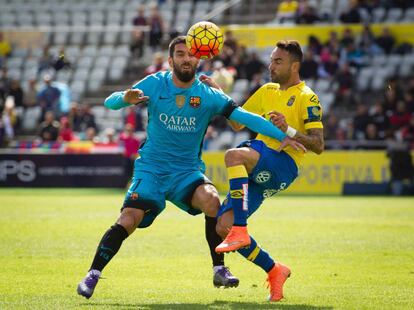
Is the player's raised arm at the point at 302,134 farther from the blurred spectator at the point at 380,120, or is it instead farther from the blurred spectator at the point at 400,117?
the blurred spectator at the point at 380,120

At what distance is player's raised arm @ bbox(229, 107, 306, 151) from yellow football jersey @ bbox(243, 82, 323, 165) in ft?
0.94

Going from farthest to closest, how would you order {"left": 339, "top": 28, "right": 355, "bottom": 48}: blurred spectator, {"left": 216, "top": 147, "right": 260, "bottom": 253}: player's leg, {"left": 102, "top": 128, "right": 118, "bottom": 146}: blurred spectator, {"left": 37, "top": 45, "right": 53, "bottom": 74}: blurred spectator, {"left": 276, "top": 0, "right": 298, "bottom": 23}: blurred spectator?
{"left": 37, "top": 45, "right": 53, "bottom": 74}: blurred spectator < {"left": 276, "top": 0, "right": 298, "bottom": 23}: blurred spectator < {"left": 339, "top": 28, "right": 355, "bottom": 48}: blurred spectator < {"left": 102, "top": 128, "right": 118, "bottom": 146}: blurred spectator < {"left": 216, "top": 147, "right": 260, "bottom": 253}: player's leg

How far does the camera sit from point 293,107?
956 centimetres

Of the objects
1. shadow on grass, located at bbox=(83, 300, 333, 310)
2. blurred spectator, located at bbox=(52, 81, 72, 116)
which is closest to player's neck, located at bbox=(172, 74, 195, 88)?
shadow on grass, located at bbox=(83, 300, 333, 310)

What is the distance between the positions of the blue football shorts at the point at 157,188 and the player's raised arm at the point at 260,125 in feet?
2.39

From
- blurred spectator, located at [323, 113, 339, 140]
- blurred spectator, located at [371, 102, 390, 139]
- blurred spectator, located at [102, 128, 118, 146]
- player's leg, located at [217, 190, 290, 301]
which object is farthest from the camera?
blurred spectator, located at [102, 128, 118, 146]

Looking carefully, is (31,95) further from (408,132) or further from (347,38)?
(408,132)

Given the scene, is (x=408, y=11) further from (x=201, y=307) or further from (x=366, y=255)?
(x=201, y=307)

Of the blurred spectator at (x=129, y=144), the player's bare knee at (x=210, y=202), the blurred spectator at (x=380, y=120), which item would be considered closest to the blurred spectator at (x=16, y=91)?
the blurred spectator at (x=129, y=144)

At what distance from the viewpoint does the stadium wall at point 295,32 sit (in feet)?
98.8

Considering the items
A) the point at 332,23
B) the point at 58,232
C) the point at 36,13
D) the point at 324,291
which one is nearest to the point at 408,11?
the point at 332,23

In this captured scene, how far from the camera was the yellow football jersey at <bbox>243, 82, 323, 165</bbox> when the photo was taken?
9438 mm

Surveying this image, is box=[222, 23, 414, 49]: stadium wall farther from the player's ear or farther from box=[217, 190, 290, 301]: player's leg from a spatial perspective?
box=[217, 190, 290, 301]: player's leg

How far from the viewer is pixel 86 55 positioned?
113ft
